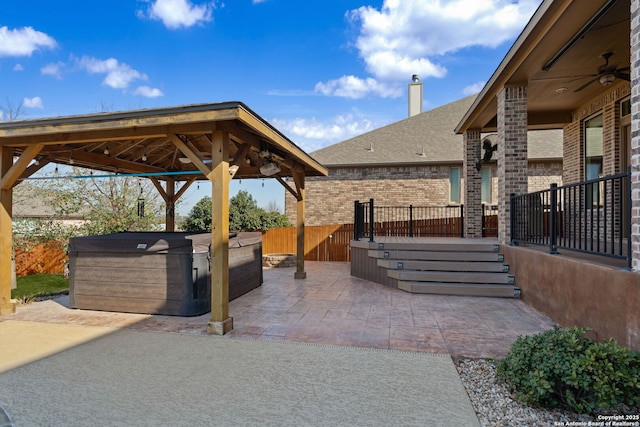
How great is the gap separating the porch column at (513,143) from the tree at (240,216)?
338 inches

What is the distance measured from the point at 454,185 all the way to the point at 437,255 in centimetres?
741

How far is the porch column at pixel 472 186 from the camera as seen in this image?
9.06m

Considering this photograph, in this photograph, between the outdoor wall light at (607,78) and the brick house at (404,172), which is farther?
the brick house at (404,172)

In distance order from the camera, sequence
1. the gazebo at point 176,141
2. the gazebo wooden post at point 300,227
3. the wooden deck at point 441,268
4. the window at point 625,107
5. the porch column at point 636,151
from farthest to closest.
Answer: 1. the gazebo wooden post at point 300,227
2. the window at point 625,107
3. the wooden deck at point 441,268
4. the gazebo at point 176,141
5. the porch column at point 636,151

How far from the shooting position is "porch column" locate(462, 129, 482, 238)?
9.06 metres

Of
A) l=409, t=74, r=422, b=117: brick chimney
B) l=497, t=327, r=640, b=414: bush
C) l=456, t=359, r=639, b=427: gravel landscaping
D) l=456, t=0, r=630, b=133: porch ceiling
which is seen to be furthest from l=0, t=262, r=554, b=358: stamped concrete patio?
l=409, t=74, r=422, b=117: brick chimney

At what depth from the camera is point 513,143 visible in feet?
21.2

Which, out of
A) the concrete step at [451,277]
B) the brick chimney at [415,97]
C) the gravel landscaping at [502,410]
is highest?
the brick chimney at [415,97]

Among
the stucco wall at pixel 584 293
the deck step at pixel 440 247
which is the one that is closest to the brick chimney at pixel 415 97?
the deck step at pixel 440 247

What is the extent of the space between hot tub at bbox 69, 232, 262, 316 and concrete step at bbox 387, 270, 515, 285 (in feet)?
12.0

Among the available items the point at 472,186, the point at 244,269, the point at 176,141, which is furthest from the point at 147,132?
the point at 472,186

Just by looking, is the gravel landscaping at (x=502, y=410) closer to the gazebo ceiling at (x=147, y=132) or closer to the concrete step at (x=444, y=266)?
the gazebo ceiling at (x=147, y=132)

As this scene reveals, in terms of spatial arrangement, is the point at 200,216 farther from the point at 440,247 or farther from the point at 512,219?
the point at 512,219

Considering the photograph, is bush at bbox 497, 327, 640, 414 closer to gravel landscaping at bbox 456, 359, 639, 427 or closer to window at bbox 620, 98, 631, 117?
gravel landscaping at bbox 456, 359, 639, 427
